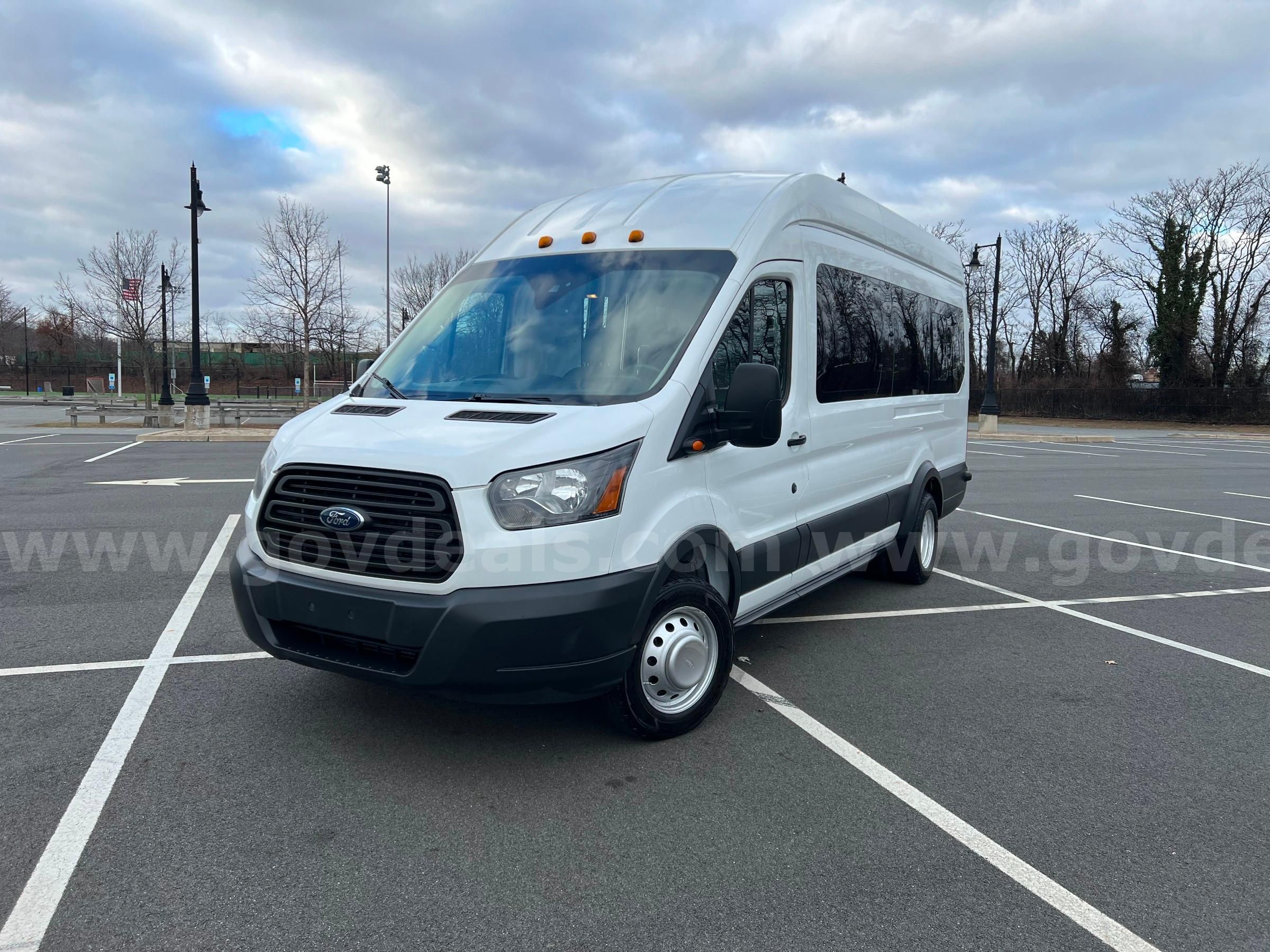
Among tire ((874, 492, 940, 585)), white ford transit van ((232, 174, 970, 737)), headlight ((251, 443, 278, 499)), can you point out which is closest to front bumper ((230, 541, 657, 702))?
white ford transit van ((232, 174, 970, 737))

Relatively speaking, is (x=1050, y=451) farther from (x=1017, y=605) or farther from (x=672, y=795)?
(x=672, y=795)

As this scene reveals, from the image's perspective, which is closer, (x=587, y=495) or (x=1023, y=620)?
(x=587, y=495)

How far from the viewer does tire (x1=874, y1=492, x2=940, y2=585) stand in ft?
22.9

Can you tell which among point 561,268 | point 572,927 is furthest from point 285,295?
point 572,927

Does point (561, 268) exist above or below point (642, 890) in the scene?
above

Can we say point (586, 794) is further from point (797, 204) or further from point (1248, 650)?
point (1248, 650)

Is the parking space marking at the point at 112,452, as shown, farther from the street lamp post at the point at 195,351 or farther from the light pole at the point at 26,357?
the light pole at the point at 26,357

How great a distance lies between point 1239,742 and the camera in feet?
14.0

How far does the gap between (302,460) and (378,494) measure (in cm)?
42

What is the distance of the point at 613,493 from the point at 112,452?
18123mm

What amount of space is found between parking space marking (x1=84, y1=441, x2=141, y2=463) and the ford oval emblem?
15002 millimetres

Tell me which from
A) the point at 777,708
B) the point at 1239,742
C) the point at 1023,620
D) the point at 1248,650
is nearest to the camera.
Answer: the point at 1239,742

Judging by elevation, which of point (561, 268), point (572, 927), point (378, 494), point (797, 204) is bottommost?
point (572, 927)

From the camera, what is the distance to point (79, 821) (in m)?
3.28
